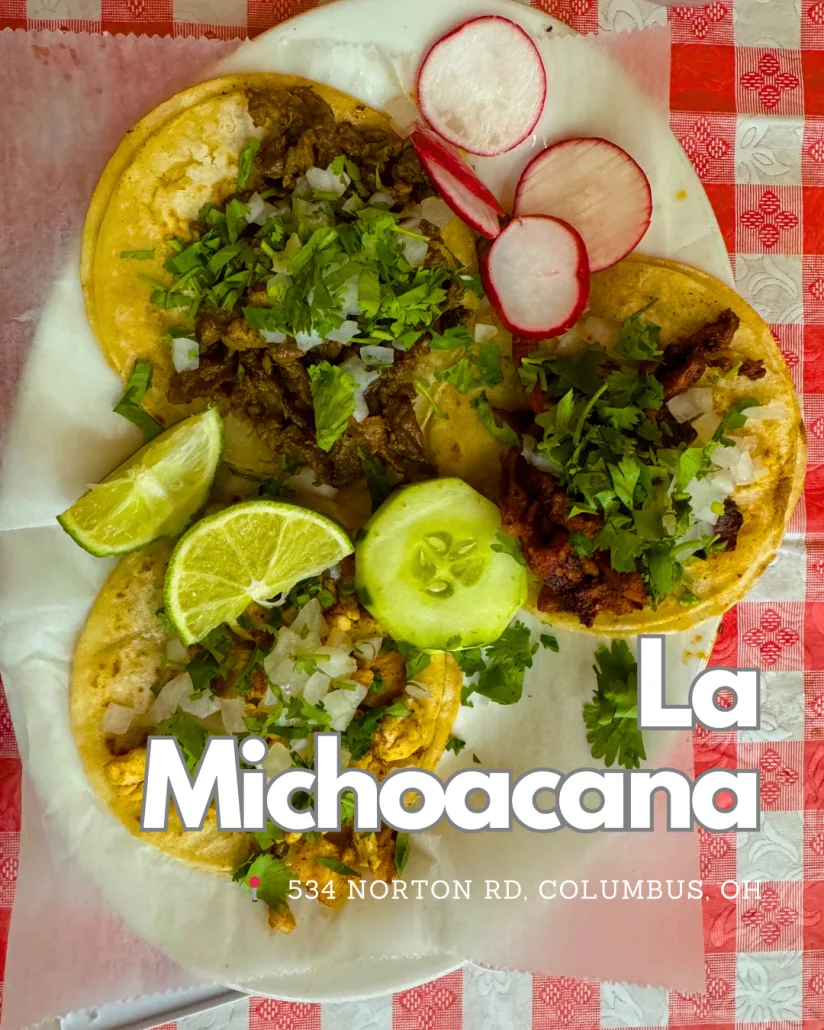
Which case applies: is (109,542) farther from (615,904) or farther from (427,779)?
(615,904)

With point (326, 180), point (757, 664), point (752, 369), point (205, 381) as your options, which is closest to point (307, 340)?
point (205, 381)

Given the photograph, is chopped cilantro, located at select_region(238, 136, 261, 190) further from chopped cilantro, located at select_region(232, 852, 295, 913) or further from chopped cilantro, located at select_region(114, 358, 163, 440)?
chopped cilantro, located at select_region(232, 852, 295, 913)

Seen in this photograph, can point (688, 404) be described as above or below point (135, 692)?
above

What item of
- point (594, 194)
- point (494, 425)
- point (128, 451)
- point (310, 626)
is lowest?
point (310, 626)

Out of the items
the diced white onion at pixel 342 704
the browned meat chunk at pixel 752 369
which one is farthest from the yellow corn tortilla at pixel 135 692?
the browned meat chunk at pixel 752 369

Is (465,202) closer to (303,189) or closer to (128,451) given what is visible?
(303,189)

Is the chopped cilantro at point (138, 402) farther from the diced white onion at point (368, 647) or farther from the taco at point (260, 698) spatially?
the diced white onion at point (368, 647)

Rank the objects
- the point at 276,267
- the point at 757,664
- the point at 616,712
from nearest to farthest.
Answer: the point at 276,267, the point at 616,712, the point at 757,664
